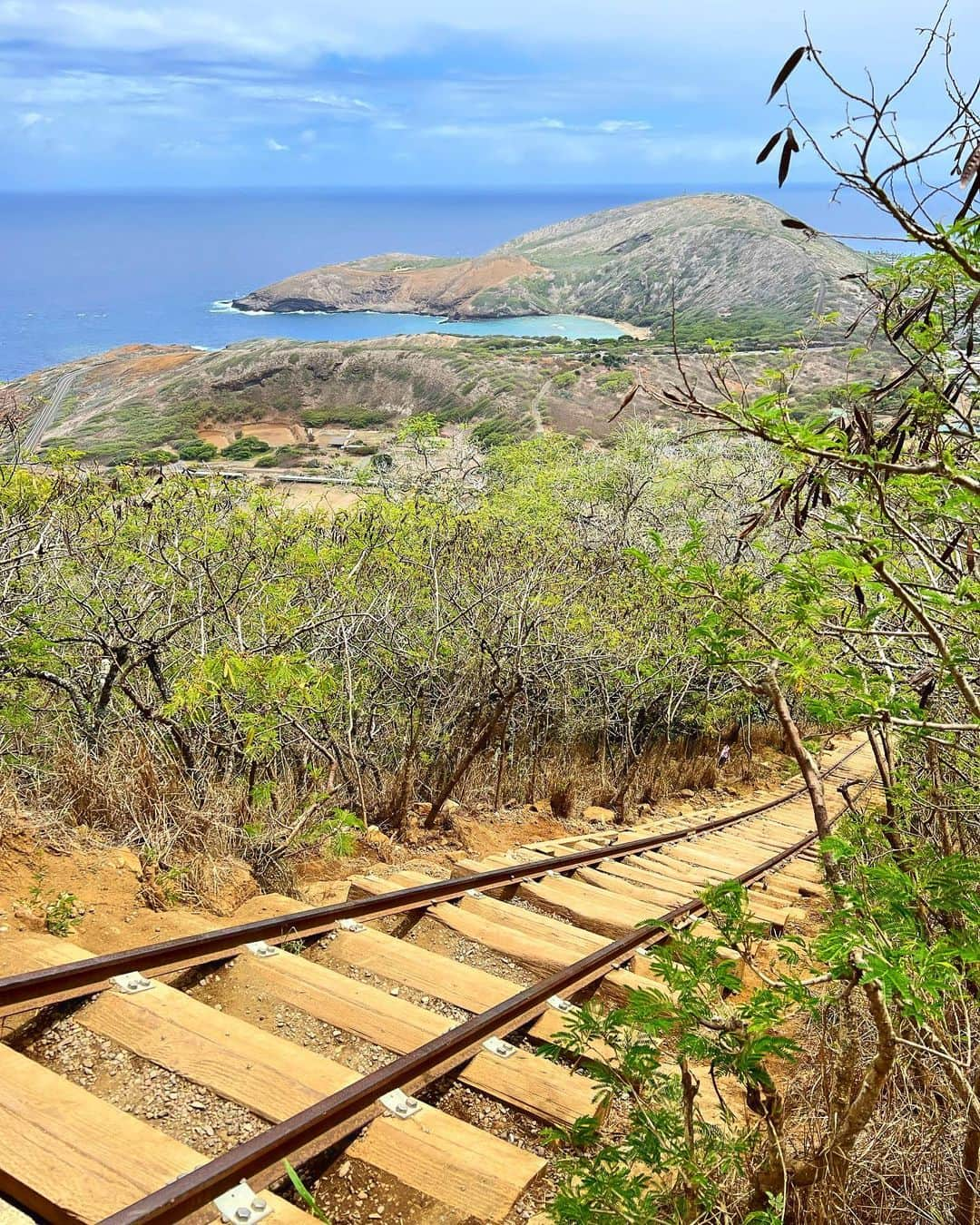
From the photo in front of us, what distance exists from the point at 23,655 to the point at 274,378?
97567 mm

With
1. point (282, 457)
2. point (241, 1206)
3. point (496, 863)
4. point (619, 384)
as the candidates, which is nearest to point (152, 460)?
point (619, 384)

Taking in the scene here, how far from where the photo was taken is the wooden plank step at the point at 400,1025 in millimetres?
4016

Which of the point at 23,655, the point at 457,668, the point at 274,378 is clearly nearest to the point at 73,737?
the point at 23,655

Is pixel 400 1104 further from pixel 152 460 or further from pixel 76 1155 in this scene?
pixel 152 460

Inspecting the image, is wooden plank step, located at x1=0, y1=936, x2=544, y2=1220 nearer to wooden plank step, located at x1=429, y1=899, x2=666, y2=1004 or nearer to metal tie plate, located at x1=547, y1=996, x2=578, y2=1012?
metal tie plate, located at x1=547, y1=996, x2=578, y2=1012

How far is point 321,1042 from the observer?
4.34 m

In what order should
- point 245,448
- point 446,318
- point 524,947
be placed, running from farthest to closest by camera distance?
point 446,318, point 245,448, point 524,947

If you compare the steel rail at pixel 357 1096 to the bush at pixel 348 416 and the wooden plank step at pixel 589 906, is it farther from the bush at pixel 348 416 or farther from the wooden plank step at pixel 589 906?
the bush at pixel 348 416

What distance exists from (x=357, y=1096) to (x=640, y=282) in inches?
6976

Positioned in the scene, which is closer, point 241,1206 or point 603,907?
point 241,1206

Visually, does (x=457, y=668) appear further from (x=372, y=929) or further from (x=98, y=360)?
(x=98, y=360)

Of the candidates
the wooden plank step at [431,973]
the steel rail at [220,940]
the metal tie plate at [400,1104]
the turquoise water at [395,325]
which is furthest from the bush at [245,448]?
the metal tie plate at [400,1104]

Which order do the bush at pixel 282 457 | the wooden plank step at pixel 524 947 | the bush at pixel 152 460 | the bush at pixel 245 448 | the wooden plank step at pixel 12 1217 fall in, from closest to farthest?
1. the wooden plank step at pixel 12 1217
2. the wooden plank step at pixel 524 947
3. the bush at pixel 152 460
4. the bush at pixel 282 457
5. the bush at pixel 245 448

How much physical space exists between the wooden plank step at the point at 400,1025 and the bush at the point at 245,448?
74205 millimetres
